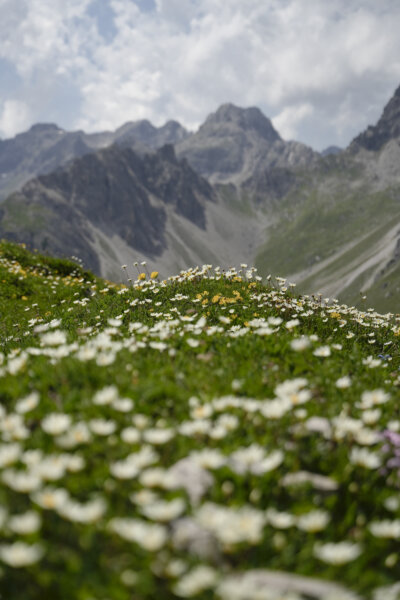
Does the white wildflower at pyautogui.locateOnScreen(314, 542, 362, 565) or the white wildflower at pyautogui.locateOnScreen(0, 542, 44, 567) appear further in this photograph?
the white wildflower at pyautogui.locateOnScreen(314, 542, 362, 565)

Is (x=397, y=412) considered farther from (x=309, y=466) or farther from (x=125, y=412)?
(x=125, y=412)

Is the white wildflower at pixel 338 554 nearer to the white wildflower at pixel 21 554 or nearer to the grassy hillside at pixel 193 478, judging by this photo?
the grassy hillside at pixel 193 478

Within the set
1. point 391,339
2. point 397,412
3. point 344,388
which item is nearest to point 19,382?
point 344,388

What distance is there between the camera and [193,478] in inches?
123

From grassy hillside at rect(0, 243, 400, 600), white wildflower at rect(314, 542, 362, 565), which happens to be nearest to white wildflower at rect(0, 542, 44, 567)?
grassy hillside at rect(0, 243, 400, 600)

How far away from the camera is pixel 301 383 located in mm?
4336

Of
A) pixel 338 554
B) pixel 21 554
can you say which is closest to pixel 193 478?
pixel 338 554

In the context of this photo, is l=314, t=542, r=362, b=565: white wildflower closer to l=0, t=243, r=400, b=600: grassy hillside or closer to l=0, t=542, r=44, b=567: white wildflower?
l=0, t=243, r=400, b=600: grassy hillside

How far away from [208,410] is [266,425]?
64cm

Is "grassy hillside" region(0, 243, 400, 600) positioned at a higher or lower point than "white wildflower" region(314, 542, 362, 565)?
higher

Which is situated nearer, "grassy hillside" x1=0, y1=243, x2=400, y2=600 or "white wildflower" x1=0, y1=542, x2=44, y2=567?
"white wildflower" x1=0, y1=542, x2=44, y2=567

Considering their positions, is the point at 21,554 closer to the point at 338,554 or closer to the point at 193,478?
the point at 193,478

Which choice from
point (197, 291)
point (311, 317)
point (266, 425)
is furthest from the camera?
point (197, 291)

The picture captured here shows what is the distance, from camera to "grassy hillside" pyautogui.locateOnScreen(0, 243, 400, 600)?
7.93 feet
